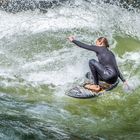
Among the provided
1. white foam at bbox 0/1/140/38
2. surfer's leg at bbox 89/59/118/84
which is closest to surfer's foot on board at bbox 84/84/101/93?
surfer's leg at bbox 89/59/118/84

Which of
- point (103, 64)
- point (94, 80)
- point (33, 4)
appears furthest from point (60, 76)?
point (33, 4)

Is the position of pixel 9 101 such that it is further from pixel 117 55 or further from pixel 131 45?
pixel 131 45

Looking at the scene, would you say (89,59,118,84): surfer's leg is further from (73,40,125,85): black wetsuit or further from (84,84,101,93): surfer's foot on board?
(84,84,101,93): surfer's foot on board

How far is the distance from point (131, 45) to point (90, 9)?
18.7 feet

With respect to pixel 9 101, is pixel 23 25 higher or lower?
lower

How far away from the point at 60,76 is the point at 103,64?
2046 millimetres

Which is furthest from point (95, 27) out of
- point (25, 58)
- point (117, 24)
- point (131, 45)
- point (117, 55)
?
point (25, 58)

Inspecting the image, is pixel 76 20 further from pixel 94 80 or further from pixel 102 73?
pixel 102 73

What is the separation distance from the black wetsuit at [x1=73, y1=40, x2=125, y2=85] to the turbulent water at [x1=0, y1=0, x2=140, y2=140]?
2.14 ft

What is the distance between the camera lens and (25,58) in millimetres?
15289

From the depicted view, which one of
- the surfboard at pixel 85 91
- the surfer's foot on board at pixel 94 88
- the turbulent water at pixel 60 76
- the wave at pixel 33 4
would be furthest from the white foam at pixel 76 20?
the surfer's foot on board at pixel 94 88

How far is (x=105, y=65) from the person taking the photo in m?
12.2

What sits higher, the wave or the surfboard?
the surfboard

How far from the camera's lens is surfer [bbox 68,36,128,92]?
12039mm
